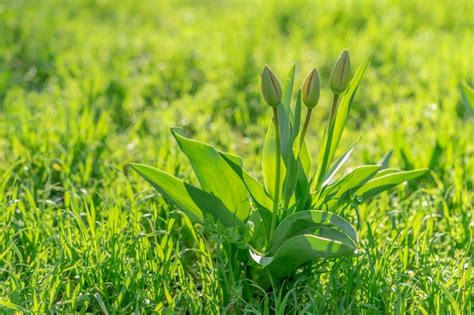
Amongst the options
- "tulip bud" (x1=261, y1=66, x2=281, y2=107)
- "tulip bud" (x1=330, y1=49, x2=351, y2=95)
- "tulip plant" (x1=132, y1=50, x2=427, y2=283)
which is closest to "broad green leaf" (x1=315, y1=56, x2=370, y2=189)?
"tulip plant" (x1=132, y1=50, x2=427, y2=283)

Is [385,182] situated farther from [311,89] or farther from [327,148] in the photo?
[311,89]

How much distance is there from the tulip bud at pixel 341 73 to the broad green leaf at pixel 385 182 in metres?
0.33

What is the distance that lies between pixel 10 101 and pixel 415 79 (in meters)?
2.14

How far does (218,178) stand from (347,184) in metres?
0.36

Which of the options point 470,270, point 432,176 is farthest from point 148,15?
point 470,270

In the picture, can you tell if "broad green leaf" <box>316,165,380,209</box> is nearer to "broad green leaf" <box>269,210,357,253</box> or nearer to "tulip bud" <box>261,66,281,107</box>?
"broad green leaf" <box>269,210,357,253</box>

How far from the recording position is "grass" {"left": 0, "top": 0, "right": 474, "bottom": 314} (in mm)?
2072

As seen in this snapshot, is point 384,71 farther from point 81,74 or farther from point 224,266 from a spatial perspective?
point 224,266

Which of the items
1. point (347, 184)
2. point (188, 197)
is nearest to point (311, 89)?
point (347, 184)

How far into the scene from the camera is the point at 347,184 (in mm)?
2070

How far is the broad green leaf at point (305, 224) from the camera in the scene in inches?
73.8

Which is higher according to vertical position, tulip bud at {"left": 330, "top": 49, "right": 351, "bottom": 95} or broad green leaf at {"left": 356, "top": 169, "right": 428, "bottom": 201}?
tulip bud at {"left": 330, "top": 49, "right": 351, "bottom": 95}

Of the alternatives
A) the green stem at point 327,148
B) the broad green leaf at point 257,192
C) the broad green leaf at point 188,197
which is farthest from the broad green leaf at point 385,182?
the broad green leaf at point 188,197

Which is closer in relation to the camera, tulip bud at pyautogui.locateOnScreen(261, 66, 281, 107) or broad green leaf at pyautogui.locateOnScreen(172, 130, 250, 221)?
tulip bud at pyautogui.locateOnScreen(261, 66, 281, 107)
